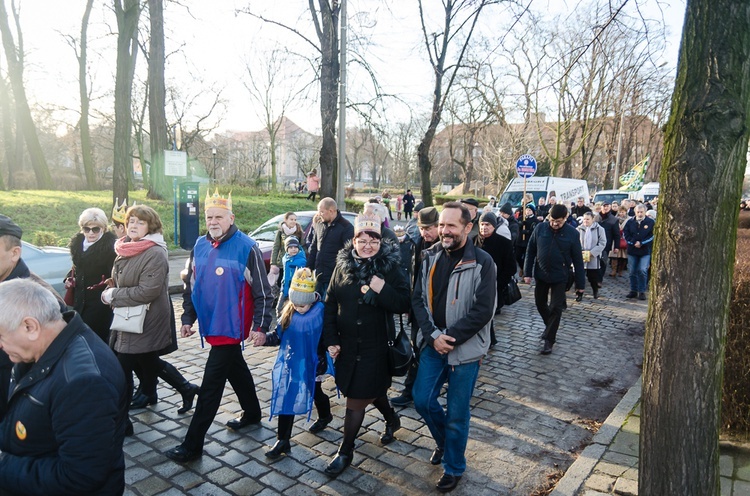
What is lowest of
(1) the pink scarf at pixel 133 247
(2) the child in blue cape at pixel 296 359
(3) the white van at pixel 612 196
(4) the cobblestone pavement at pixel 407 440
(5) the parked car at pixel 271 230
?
(4) the cobblestone pavement at pixel 407 440

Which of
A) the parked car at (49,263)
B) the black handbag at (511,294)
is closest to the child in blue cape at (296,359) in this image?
the black handbag at (511,294)

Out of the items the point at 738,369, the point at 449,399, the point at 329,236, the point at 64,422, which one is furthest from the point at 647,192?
the point at 64,422

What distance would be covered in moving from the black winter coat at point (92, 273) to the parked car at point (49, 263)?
9.76ft

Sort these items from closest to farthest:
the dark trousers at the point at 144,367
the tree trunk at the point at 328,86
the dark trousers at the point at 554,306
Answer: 1. the dark trousers at the point at 144,367
2. the dark trousers at the point at 554,306
3. the tree trunk at the point at 328,86

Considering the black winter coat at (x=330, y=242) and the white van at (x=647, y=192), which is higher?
the white van at (x=647, y=192)

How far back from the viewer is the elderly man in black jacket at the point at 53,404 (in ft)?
6.50

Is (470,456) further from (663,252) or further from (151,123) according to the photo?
(151,123)

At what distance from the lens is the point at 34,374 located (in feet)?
6.68

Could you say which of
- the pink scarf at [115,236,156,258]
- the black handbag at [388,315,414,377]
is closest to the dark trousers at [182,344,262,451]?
the pink scarf at [115,236,156,258]

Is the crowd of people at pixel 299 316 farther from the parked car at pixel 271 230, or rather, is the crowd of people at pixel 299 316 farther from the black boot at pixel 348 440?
the parked car at pixel 271 230

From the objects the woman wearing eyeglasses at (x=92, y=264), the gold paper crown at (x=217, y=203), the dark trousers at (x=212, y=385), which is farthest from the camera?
the woman wearing eyeglasses at (x=92, y=264)

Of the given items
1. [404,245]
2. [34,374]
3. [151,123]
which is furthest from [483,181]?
[34,374]

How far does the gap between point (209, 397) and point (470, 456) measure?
2119mm

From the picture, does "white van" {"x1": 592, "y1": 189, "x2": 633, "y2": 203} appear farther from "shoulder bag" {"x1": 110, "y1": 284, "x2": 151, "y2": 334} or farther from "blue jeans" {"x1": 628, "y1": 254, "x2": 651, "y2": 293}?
"shoulder bag" {"x1": 110, "y1": 284, "x2": 151, "y2": 334}
